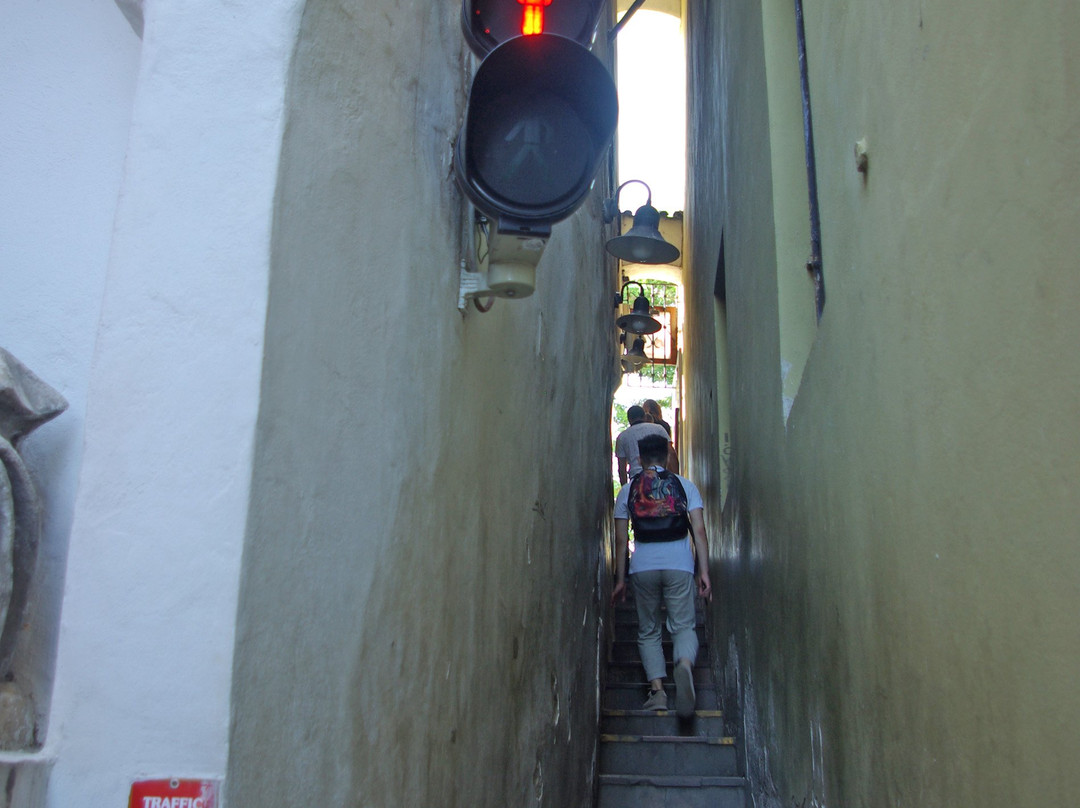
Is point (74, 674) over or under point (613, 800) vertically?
over

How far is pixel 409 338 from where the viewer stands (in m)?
2.33

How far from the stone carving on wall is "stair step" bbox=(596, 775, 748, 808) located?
4206mm

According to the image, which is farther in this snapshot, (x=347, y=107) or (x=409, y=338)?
(x=409, y=338)

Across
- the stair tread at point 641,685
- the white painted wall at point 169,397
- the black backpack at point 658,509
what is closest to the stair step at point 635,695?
the stair tread at point 641,685

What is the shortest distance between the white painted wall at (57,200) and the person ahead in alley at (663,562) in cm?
434

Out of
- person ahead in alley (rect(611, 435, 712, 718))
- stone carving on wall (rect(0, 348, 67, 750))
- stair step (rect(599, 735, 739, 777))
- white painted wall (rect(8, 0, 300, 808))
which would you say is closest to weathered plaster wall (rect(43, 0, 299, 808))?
white painted wall (rect(8, 0, 300, 808))

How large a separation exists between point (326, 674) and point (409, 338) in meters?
0.83

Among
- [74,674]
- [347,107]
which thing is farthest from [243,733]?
[347,107]

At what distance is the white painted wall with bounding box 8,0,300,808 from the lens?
1520mm

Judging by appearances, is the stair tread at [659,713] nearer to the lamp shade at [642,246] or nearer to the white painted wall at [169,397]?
the lamp shade at [642,246]

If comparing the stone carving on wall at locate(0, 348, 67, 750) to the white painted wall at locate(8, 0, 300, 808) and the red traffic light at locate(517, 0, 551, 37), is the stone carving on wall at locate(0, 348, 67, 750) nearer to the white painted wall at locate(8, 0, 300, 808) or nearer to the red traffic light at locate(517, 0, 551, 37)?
the white painted wall at locate(8, 0, 300, 808)

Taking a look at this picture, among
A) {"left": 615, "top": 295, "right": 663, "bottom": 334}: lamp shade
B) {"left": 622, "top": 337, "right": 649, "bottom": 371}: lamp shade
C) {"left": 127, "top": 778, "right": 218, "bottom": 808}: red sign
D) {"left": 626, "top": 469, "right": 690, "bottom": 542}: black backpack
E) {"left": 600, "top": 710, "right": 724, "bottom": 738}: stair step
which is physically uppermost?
{"left": 622, "top": 337, "right": 649, "bottom": 371}: lamp shade

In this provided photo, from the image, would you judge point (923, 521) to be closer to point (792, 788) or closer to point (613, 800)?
point (792, 788)

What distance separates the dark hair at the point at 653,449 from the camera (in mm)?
6084
